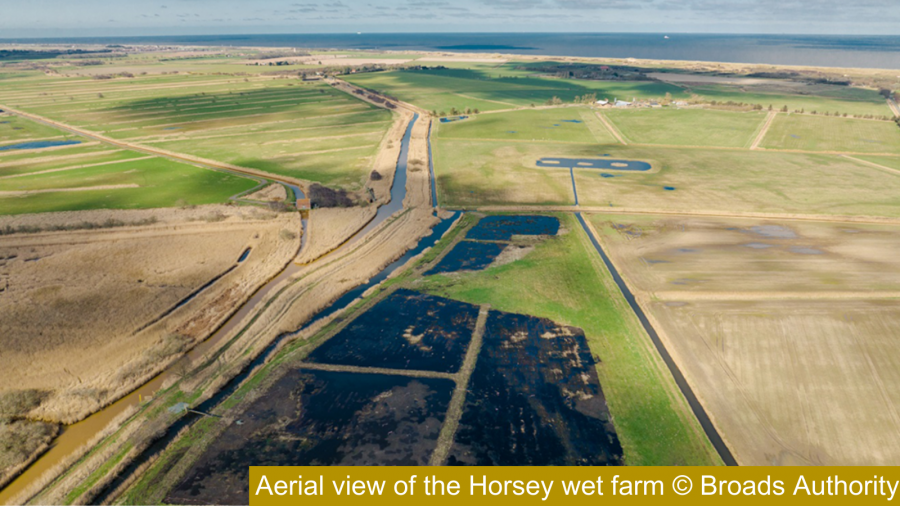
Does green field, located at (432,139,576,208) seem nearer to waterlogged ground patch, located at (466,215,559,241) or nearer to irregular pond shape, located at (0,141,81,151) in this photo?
waterlogged ground patch, located at (466,215,559,241)

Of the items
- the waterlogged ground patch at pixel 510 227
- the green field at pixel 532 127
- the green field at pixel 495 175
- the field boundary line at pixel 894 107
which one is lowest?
the waterlogged ground patch at pixel 510 227

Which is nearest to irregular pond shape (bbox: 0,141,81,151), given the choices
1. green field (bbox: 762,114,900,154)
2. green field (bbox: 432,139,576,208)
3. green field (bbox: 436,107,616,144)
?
green field (bbox: 432,139,576,208)

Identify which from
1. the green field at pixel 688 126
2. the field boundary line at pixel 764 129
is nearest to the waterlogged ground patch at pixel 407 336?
the green field at pixel 688 126

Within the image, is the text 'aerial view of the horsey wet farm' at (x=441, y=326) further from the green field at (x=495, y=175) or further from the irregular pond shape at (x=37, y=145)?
the irregular pond shape at (x=37, y=145)

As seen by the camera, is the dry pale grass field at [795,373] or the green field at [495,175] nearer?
the dry pale grass field at [795,373]

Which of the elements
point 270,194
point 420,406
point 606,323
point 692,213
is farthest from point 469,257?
point 270,194

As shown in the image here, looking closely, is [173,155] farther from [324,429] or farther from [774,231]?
[774,231]
